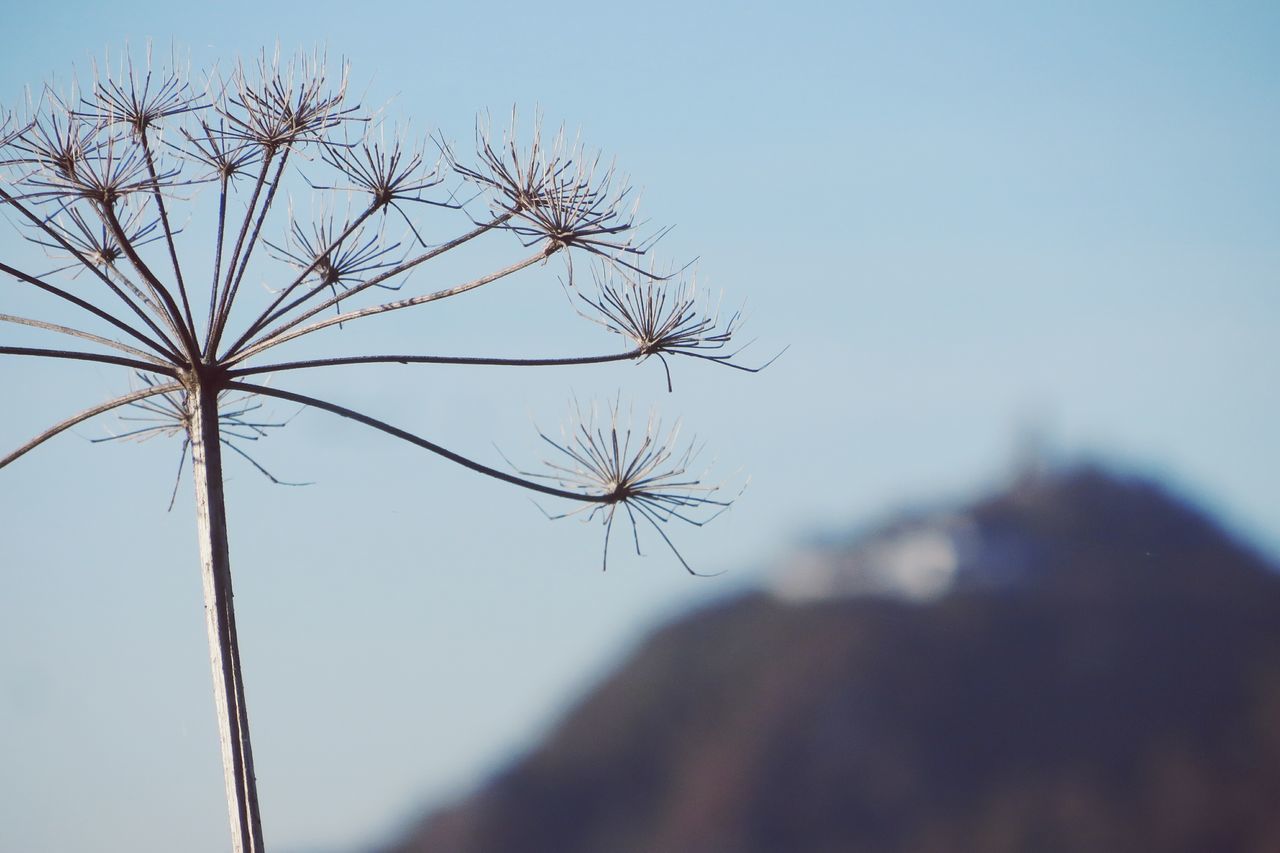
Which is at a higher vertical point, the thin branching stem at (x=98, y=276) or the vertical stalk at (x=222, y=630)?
the thin branching stem at (x=98, y=276)

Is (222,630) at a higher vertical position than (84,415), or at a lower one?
lower

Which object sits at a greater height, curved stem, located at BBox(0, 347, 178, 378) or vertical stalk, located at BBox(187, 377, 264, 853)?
curved stem, located at BBox(0, 347, 178, 378)

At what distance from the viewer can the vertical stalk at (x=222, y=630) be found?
9.52 feet

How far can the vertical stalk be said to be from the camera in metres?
2.90

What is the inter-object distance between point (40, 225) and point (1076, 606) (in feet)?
33.3

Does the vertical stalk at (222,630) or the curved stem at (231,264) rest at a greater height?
the curved stem at (231,264)

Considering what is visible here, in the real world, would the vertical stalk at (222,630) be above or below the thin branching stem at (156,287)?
below

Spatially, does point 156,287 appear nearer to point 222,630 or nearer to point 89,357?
point 89,357

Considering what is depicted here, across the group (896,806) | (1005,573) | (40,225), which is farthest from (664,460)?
(1005,573)

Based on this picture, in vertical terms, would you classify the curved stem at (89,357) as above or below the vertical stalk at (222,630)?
above

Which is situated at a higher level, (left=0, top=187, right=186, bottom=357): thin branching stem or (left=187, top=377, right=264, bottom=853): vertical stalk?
(left=0, top=187, right=186, bottom=357): thin branching stem

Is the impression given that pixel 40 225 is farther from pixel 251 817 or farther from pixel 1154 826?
pixel 1154 826

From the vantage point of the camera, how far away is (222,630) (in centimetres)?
295

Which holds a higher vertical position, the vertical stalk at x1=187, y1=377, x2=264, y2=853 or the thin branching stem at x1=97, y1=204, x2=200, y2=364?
the thin branching stem at x1=97, y1=204, x2=200, y2=364
